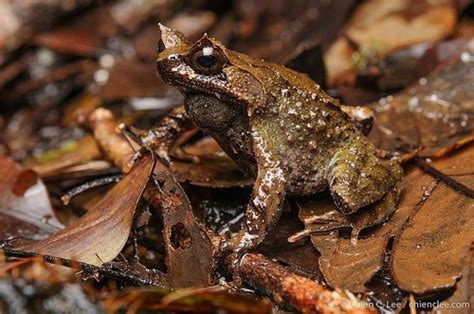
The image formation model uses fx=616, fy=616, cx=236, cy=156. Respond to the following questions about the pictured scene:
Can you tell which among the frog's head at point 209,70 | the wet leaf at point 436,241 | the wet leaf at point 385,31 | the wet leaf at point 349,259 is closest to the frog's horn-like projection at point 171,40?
the frog's head at point 209,70

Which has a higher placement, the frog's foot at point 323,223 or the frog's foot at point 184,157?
the frog's foot at point 184,157

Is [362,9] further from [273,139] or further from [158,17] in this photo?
[273,139]

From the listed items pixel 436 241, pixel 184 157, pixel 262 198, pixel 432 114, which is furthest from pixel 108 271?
pixel 432 114

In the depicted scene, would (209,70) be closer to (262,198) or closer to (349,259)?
(262,198)

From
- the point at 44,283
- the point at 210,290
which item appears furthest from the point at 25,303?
the point at 210,290

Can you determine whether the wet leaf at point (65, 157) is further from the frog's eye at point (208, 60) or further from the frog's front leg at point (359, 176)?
the frog's front leg at point (359, 176)

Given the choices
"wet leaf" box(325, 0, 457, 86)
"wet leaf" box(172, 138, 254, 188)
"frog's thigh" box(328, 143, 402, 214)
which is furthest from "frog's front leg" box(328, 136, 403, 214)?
"wet leaf" box(325, 0, 457, 86)

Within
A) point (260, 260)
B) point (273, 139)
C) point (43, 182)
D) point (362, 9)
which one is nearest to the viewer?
point (260, 260)
